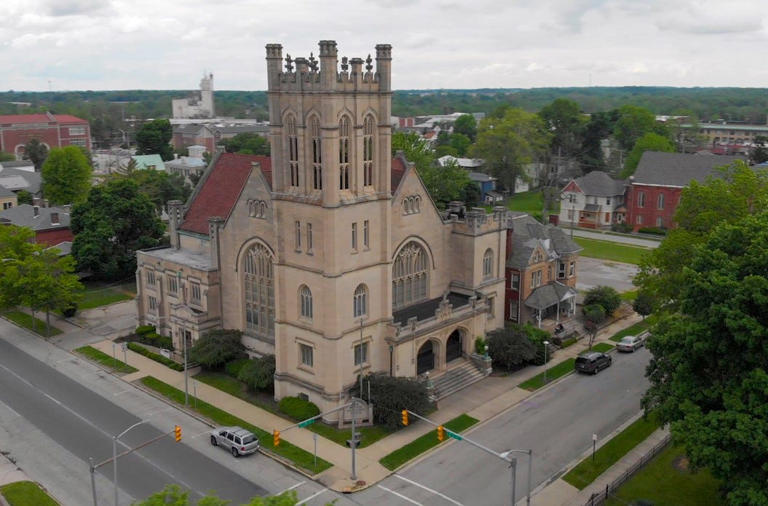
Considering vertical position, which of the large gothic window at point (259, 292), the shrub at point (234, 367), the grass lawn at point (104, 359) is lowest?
the grass lawn at point (104, 359)

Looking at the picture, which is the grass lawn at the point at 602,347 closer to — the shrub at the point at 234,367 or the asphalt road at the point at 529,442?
the asphalt road at the point at 529,442

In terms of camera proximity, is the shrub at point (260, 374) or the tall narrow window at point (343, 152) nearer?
the tall narrow window at point (343, 152)

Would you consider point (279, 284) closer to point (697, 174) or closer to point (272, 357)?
point (272, 357)

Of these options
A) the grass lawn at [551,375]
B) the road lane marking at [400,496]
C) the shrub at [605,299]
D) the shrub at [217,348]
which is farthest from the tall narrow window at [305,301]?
the shrub at [605,299]

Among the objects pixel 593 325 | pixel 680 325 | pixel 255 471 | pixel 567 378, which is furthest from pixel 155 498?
pixel 593 325

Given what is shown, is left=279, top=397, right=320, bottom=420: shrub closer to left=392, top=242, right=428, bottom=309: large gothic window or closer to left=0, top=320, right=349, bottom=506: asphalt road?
left=0, top=320, right=349, bottom=506: asphalt road

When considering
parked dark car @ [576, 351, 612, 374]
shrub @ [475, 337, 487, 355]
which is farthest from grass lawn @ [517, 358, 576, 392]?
shrub @ [475, 337, 487, 355]
